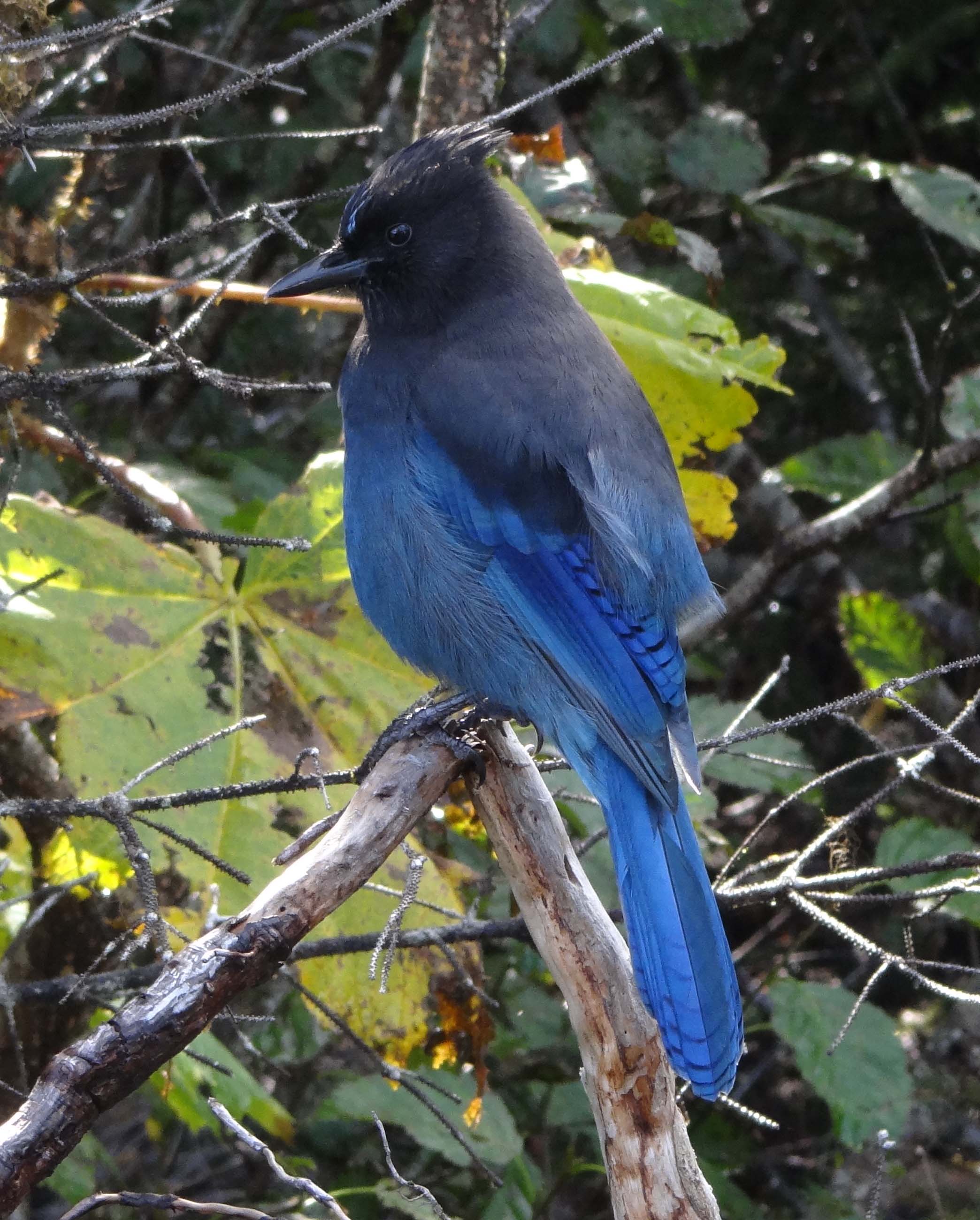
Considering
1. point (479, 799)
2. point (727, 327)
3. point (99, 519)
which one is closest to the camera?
point (479, 799)

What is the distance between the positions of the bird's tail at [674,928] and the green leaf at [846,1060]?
90 cm

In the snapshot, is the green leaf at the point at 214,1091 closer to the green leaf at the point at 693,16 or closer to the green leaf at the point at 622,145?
the green leaf at the point at 622,145

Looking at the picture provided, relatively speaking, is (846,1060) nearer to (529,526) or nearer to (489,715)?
(489,715)

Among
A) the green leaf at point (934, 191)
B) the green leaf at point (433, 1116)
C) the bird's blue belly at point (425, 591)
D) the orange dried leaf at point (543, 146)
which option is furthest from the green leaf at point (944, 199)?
the green leaf at point (433, 1116)

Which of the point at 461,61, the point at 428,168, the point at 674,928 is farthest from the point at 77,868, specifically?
the point at 461,61

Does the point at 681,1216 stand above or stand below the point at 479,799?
below

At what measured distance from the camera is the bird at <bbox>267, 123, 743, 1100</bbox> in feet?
8.26

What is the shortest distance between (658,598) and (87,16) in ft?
7.75

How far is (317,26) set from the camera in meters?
4.49

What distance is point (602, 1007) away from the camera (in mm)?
2092

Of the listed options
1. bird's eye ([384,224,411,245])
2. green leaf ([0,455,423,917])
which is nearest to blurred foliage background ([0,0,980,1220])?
green leaf ([0,455,423,917])

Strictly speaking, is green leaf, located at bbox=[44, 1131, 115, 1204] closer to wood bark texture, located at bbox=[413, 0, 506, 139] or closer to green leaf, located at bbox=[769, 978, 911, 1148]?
green leaf, located at bbox=[769, 978, 911, 1148]

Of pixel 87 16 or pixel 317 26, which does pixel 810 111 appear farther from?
pixel 87 16

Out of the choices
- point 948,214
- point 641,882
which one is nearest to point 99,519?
point 641,882
